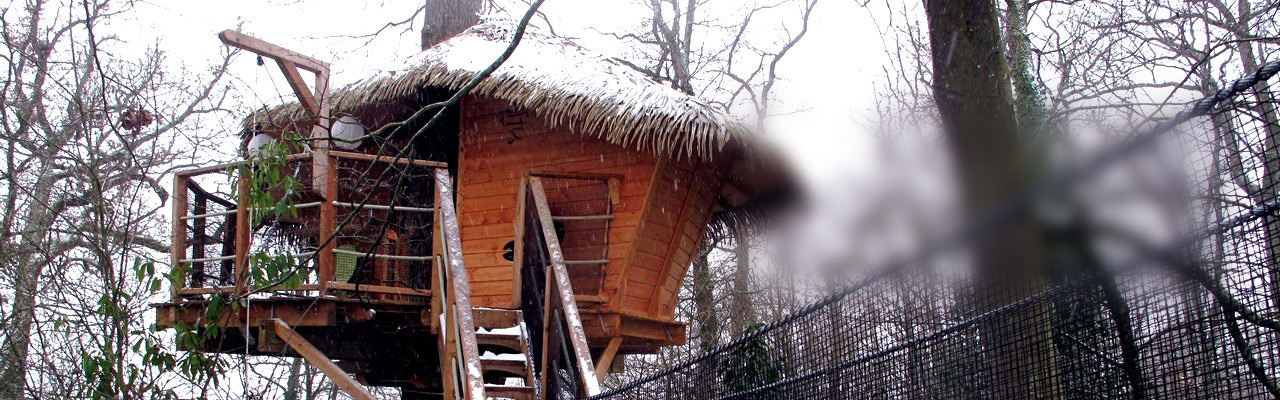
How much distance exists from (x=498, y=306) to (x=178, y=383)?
2.41m

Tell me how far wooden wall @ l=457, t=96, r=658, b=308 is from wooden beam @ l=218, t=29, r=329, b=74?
5.05 feet

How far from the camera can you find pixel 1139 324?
7.87 feet

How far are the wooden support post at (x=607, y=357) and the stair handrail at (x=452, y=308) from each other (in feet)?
3.82

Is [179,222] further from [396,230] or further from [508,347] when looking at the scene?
[508,347]

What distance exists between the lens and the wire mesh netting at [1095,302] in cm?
216

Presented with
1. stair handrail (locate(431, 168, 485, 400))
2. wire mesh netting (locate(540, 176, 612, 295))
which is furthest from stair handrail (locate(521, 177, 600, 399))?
stair handrail (locate(431, 168, 485, 400))

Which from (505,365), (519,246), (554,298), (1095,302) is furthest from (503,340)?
(1095,302)

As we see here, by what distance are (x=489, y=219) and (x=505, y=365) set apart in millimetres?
1658

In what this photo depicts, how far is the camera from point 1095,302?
2.48 m

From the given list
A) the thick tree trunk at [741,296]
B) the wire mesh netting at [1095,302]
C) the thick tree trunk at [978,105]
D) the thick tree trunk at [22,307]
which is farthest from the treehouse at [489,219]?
the thick tree trunk at [741,296]

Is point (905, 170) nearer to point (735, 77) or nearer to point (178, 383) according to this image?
point (178, 383)

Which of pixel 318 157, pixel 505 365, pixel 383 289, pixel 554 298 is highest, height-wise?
pixel 318 157

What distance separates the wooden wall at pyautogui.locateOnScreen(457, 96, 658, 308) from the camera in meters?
8.78

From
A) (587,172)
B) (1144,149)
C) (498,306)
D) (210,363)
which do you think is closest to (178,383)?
(210,363)
